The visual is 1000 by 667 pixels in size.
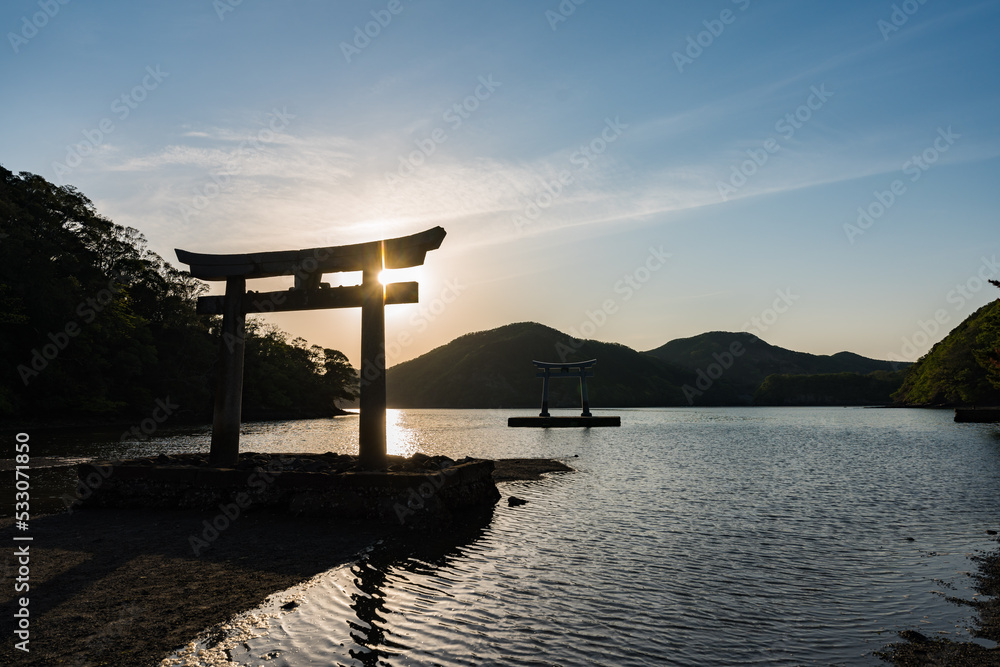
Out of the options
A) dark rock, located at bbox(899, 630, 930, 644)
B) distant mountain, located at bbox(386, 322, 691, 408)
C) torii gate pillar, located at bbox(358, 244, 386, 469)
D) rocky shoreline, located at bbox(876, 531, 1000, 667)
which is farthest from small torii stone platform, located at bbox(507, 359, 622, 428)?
distant mountain, located at bbox(386, 322, 691, 408)

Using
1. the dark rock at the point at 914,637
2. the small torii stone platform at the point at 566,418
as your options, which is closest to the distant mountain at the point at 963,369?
the small torii stone platform at the point at 566,418

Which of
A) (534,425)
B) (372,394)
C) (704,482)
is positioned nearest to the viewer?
(372,394)

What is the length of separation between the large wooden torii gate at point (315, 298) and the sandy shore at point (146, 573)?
7.12 ft

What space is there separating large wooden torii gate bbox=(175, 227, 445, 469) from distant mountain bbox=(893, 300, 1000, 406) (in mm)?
71766

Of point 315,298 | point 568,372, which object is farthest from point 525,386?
point 315,298

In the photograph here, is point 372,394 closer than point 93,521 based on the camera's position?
No

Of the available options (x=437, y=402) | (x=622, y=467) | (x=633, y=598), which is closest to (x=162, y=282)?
(x=622, y=467)

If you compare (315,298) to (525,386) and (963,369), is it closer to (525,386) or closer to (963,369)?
(963,369)

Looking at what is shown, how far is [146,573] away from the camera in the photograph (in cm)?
737

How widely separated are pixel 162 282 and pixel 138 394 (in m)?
15.7

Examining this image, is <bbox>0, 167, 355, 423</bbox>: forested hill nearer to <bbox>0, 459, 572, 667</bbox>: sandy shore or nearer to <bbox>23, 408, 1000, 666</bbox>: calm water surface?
<bbox>0, 459, 572, 667</bbox>: sandy shore

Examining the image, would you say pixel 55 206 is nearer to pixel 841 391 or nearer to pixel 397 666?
pixel 397 666

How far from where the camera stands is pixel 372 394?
12.0m

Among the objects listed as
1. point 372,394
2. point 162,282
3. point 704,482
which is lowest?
point 704,482
